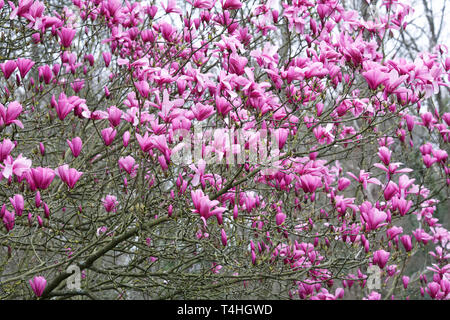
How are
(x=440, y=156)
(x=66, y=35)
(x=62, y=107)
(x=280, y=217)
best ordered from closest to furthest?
(x=62, y=107)
(x=280, y=217)
(x=66, y=35)
(x=440, y=156)

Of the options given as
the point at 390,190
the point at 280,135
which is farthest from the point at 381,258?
the point at 280,135

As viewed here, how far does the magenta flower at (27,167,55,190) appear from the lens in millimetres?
2396

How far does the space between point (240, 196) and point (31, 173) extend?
1.51 meters

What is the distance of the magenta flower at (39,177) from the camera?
2.40 meters

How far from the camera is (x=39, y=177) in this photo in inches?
94.7

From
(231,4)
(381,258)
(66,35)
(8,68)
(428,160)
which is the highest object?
(66,35)

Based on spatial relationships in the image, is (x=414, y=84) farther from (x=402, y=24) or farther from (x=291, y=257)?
(x=291, y=257)

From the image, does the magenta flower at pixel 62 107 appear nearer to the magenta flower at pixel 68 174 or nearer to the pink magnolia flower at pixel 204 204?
the magenta flower at pixel 68 174

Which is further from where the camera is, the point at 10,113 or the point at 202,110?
the point at 202,110

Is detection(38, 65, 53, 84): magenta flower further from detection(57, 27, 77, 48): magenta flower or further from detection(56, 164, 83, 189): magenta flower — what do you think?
detection(56, 164, 83, 189): magenta flower

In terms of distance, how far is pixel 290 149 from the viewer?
2.67 m

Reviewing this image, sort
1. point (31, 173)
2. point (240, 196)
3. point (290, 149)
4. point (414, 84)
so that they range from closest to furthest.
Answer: point (31, 173) < point (290, 149) < point (414, 84) < point (240, 196)

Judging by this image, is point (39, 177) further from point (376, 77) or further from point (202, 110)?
point (376, 77)
